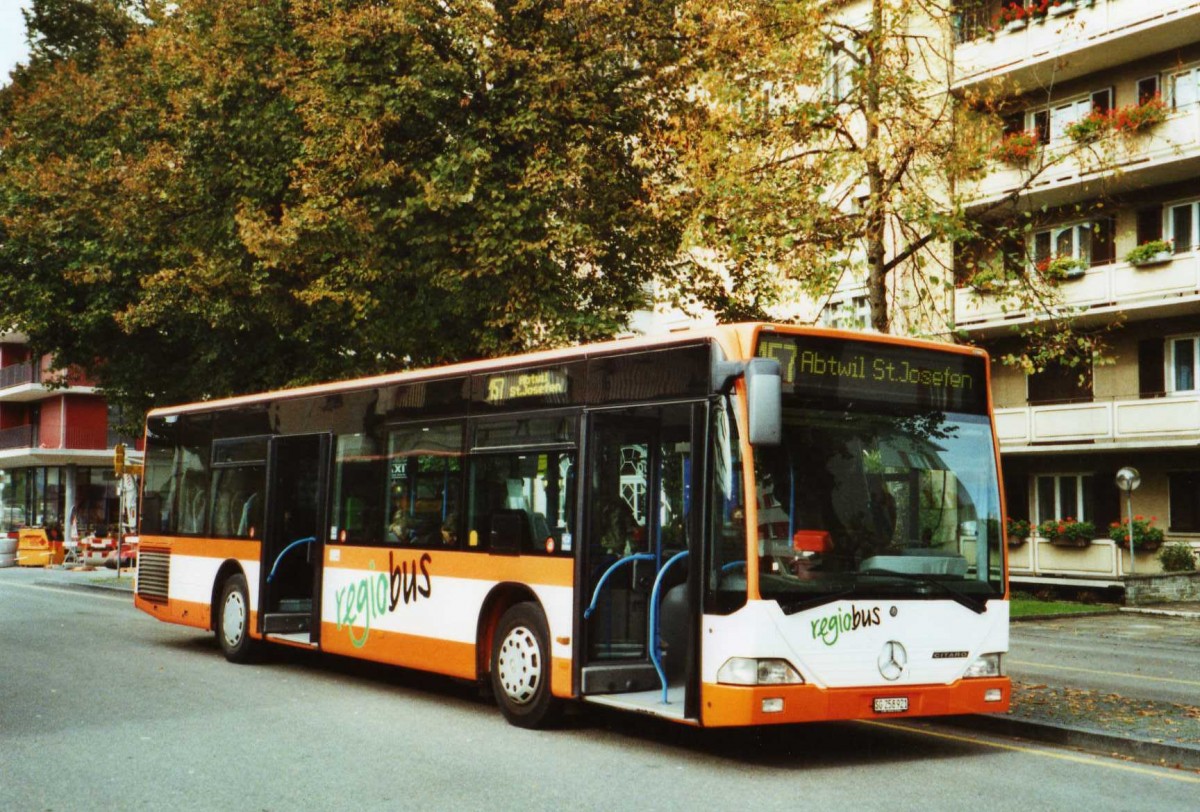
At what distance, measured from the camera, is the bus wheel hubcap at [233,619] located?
15266 millimetres

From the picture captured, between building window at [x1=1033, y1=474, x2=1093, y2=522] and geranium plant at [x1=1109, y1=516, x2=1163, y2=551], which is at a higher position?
building window at [x1=1033, y1=474, x2=1093, y2=522]

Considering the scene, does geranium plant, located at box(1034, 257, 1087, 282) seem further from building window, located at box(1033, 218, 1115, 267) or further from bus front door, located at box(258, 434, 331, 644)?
bus front door, located at box(258, 434, 331, 644)

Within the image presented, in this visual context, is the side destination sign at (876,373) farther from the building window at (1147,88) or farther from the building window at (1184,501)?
the building window at (1147,88)

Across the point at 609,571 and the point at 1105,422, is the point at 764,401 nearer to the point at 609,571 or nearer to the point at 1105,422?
the point at 609,571

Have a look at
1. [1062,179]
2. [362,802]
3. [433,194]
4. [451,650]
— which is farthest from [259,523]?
[1062,179]

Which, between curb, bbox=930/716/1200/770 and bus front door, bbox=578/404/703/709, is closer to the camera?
curb, bbox=930/716/1200/770

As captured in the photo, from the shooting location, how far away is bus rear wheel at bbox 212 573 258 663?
15188mm

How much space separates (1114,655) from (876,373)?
10.1m

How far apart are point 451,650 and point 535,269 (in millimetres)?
9400

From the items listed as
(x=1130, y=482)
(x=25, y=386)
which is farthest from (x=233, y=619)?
(x=25, y=386)

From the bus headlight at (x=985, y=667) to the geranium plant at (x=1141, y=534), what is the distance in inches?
931

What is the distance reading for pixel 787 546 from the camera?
876cm

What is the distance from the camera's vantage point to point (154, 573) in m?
17.5

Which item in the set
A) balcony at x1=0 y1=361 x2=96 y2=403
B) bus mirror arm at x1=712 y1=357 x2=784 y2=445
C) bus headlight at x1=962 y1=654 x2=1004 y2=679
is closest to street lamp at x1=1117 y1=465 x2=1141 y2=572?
bus headlight at x1=962 y1=654 x2=1004 y2=679
